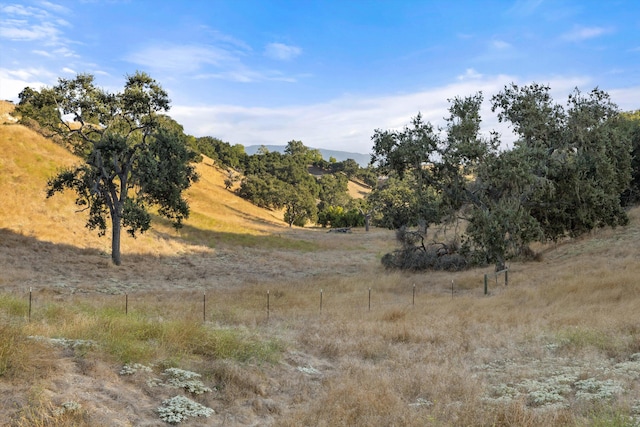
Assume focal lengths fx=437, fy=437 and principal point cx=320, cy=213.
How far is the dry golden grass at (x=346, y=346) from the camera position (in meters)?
7.05

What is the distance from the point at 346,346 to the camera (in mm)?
12289

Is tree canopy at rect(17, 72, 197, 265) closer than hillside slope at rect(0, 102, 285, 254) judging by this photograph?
Yes

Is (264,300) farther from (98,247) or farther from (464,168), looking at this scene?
(98,247)

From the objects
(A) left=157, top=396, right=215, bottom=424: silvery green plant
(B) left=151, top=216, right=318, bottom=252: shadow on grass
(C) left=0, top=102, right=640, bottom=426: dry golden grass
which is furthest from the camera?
(B) left=151, top=216, right=318, bottom=252: shadow on grass

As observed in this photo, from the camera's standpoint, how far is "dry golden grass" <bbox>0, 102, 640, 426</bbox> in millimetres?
7051

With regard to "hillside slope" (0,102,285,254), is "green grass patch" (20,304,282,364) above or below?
below

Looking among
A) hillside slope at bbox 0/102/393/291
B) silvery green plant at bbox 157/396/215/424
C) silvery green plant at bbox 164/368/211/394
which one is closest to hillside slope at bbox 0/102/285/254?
hillside slope at bbox 0/102/393/291

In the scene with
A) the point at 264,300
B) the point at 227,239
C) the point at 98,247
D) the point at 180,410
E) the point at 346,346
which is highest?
the point at 180,410

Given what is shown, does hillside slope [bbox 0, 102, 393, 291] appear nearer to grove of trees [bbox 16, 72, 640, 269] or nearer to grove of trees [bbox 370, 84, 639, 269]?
grove of trees [bbox 16, 72, 640, 269]

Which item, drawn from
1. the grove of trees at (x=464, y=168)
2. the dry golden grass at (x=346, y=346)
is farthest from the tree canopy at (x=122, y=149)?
the dry golden grass at (x=346, y=346)

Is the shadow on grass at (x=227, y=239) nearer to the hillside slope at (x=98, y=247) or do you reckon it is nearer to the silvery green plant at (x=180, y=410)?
the hillside slope at (x=98, y=247)

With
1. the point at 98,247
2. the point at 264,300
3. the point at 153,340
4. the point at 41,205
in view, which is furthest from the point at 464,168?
the point at 41,205

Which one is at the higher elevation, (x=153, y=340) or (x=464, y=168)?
(x=464, y=168)

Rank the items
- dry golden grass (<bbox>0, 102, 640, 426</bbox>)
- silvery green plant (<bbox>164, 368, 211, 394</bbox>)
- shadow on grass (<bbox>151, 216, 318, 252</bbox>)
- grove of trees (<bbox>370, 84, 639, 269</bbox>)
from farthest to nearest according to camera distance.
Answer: shadow on grass (<bbox>151, 216, 318, 252</bbox>)
grove of trees (<bbox>370, 84, 639, 269</bbox>)
silvery green plant (<bbox>164, 368, 211, 394</bbox>)
dry golden grass (<bbox>0, 102, 640, 426</bbox>)
